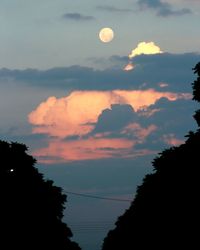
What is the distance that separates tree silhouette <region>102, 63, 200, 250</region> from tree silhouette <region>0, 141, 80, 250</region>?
39.2 ft

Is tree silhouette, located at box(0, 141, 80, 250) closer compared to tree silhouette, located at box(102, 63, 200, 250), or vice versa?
tree silhouette, located at box(102, 63, 200, 250)

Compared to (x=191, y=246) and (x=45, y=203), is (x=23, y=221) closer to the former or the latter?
(x=45, y=203)

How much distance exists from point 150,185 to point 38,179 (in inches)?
741

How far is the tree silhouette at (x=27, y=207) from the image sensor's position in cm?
6506

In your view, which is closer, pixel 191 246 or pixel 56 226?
pixel 191 246

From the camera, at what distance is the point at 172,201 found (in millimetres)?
48000

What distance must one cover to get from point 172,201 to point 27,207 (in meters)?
22.1

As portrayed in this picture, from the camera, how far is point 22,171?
70812 millimetres

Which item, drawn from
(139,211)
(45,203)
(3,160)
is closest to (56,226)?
(45,203)

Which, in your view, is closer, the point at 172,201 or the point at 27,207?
the point at 172,201

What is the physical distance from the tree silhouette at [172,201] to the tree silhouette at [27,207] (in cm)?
1195

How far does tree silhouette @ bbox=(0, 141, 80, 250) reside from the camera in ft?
213

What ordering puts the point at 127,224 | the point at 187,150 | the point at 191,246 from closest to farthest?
the point at 191,246, the point at 187,150, the point at 127,224

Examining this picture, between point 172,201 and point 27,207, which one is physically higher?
point 27,207
